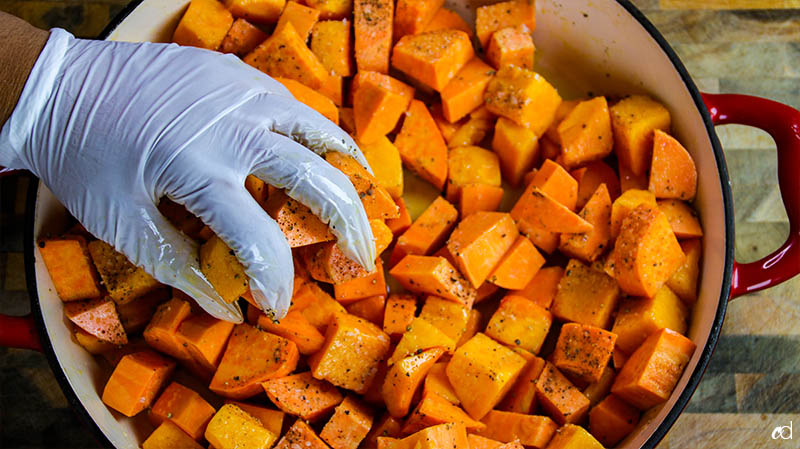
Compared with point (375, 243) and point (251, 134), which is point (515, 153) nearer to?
point (375, 243)

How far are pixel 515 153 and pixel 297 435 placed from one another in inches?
45.3

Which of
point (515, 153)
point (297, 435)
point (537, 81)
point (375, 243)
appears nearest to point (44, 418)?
point (297, 435)

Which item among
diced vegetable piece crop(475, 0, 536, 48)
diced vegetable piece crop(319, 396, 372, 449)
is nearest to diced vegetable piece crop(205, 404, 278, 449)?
diced vegetable piece crop(319, 396, 372, 449)

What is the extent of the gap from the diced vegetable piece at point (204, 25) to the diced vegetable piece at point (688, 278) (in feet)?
5.49

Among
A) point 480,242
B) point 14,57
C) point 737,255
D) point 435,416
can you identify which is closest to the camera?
point 14,57

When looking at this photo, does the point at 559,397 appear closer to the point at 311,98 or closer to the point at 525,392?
the point at 525,392

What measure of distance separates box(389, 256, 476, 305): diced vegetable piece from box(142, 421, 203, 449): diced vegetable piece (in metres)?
0.80

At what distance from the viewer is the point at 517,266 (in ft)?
7.91

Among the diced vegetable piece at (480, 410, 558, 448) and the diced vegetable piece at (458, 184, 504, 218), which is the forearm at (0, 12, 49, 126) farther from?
the diced vegetable piece at (480, 410, 558, 448)

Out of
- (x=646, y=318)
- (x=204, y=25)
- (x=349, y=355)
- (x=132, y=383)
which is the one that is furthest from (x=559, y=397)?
(x=204, y=25)

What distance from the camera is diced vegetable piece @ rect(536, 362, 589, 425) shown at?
7.25ft

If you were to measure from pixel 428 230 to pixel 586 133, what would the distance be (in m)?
0.62

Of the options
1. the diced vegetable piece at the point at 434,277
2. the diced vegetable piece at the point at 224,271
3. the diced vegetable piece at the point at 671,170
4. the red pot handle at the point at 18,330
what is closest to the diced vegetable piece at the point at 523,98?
the diced vegetable piece at the point at 671,170

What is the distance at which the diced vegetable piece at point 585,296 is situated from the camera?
2.34 m
